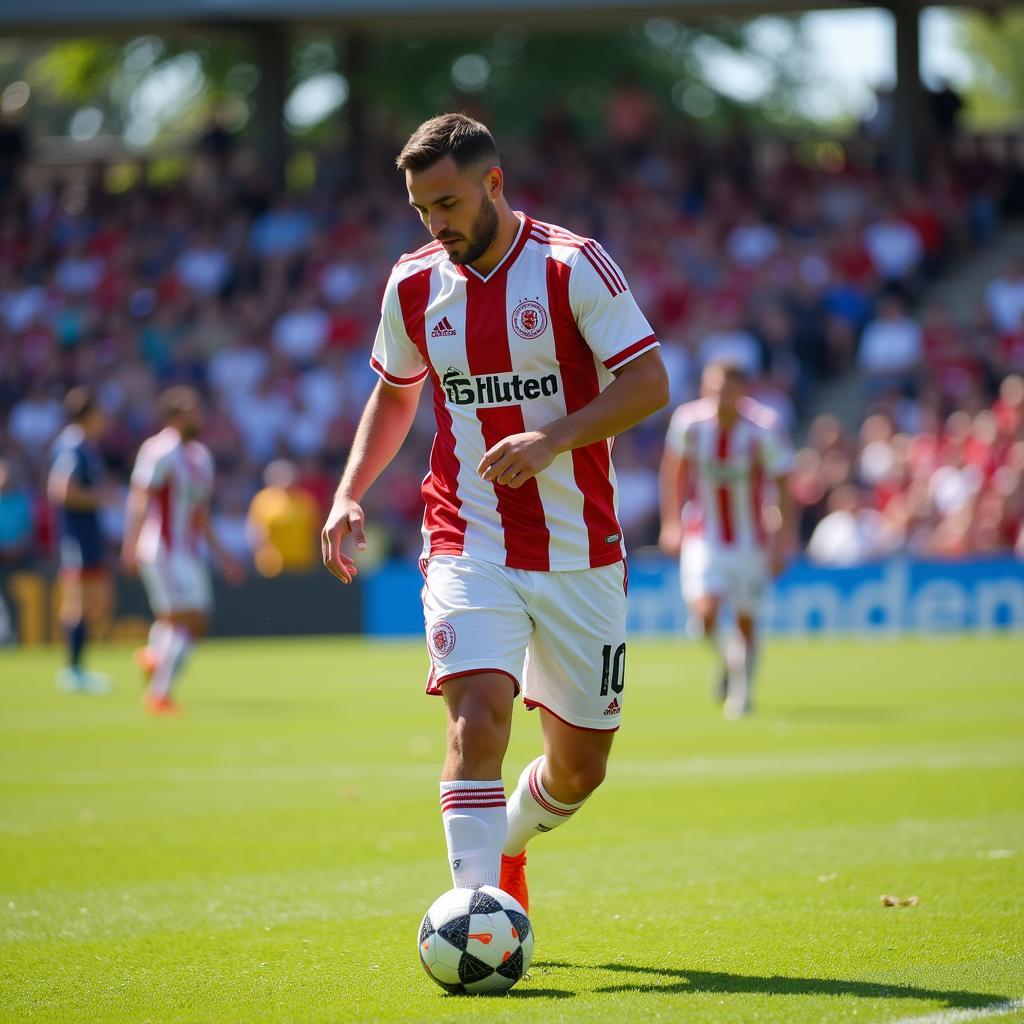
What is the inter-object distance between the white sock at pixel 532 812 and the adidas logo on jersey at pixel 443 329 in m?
1.46

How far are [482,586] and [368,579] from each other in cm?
1800

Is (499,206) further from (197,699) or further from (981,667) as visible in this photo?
(981,667)

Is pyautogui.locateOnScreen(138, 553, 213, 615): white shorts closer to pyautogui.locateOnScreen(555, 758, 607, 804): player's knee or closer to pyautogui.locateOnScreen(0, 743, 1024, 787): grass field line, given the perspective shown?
pyautogui.locateOnScreen(0, 743, 1024, 787): grass field line

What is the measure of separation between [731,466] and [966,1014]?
9.54m

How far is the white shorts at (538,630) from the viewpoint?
18.1 ft

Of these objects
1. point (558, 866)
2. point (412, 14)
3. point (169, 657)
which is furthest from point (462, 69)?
point (558, 866)

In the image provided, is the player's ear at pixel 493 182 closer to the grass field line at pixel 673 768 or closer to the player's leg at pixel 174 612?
the grass field line at pixel 673 768

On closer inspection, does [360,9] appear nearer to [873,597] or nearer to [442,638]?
[873,597]

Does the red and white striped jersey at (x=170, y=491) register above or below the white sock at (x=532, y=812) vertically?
above

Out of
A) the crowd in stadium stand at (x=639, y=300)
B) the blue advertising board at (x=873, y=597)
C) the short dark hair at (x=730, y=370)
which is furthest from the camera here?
the crowd in stadium stand at (x=639, y=300)

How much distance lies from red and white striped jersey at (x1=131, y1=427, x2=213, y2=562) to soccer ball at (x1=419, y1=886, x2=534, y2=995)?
10.4 meters

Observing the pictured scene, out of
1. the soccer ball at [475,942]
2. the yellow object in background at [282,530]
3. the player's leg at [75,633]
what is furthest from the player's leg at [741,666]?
the yellow object in background at [282,530]

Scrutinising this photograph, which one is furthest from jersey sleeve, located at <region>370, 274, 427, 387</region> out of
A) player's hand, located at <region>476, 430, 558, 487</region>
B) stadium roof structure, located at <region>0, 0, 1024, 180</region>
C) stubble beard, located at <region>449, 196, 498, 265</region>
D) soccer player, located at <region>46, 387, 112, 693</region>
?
stadium roof structure, located at <region>0, 0, 1024, 180</region>

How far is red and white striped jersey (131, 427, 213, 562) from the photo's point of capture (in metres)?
15.2
